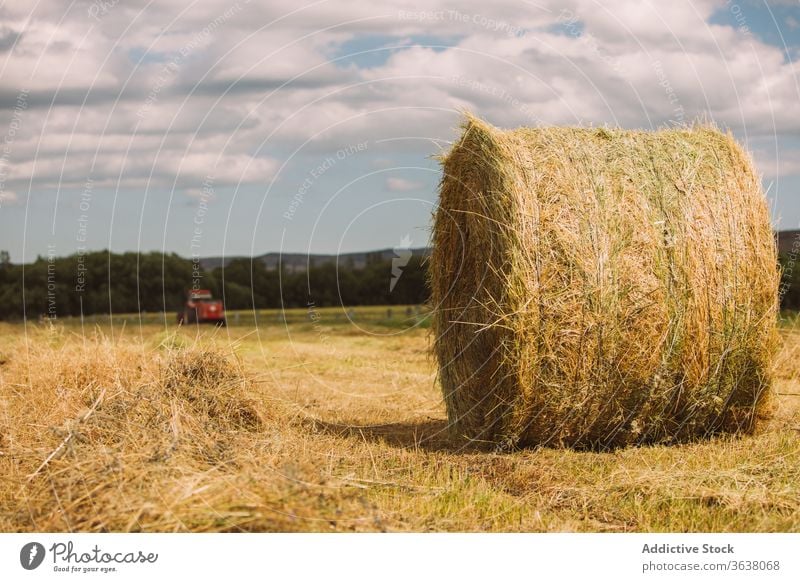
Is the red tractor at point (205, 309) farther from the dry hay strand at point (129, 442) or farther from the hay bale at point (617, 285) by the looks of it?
the hay bale at point (617, 285)

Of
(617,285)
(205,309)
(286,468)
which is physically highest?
(617,285)

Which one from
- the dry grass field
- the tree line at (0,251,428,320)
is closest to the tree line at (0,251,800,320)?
the tree line at (0,251,428,320)

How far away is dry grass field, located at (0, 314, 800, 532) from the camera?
20.2ft

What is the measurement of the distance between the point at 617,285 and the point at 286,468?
12.0 feet

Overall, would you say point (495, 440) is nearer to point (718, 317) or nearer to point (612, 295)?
point (612, 295)

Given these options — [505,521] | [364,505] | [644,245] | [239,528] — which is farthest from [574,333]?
[239,528]

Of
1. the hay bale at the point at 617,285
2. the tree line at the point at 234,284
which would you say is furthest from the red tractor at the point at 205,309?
the hay bale at the point at 617,285

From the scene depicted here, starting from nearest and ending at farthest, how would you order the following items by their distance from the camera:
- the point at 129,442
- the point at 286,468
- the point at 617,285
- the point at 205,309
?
the point at 286,468
the point at 129,442
the point at 617,285
the point at 205,309

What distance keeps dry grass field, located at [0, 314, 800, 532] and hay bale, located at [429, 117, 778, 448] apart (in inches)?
18.1

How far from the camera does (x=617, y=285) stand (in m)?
8.30

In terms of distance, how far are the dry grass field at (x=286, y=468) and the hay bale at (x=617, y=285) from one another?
46cm

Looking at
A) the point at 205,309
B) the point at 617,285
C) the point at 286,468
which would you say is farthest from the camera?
the point at 205,309

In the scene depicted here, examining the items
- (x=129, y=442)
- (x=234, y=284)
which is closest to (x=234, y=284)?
(x=234, y=284)

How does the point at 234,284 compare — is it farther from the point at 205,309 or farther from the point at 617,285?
the point at 617,285
